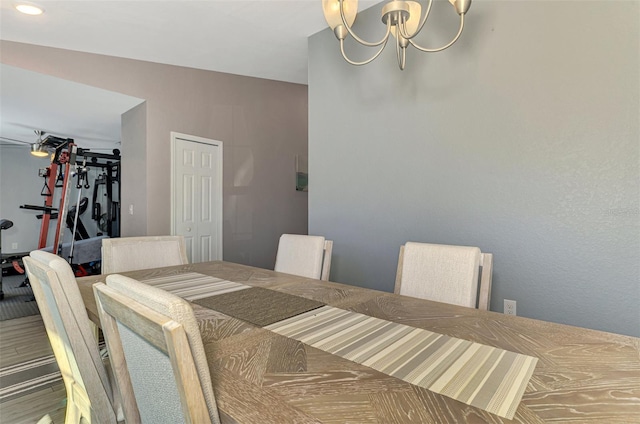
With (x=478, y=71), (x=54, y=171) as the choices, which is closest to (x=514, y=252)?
(x=478, y=71)

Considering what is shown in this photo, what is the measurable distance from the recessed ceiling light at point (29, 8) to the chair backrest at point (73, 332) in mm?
2224

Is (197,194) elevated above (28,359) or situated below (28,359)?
above

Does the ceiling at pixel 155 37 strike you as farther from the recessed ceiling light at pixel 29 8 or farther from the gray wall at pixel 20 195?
the gray wall at pixel 20 195

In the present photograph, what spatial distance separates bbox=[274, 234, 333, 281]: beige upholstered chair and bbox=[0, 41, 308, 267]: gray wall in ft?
7.36

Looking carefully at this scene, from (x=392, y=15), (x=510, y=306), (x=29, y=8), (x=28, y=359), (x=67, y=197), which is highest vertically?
(x=29, y=8)

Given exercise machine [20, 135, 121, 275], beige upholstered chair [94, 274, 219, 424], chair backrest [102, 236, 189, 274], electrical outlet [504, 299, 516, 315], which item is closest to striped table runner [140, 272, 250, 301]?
chair backrest [102, 236, 189, 274]

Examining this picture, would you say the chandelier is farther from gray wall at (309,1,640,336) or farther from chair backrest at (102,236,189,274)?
chair backrest at (102,236,189,274)

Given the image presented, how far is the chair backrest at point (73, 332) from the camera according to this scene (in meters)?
1.01

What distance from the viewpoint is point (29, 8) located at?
2344 millimetres

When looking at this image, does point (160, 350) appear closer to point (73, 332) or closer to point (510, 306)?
point (73, 332)

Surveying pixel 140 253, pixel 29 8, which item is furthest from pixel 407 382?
pixel 29 8

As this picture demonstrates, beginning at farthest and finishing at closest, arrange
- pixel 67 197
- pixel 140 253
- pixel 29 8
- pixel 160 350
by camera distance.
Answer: pixel 67 197
pixel 29 8
pixel 140 253
pixel 160 350

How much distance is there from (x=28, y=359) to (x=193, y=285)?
1971mm

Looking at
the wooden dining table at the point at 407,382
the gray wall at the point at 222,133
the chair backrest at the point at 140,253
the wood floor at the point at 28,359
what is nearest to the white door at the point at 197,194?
the gray wall at the point at 222,133
